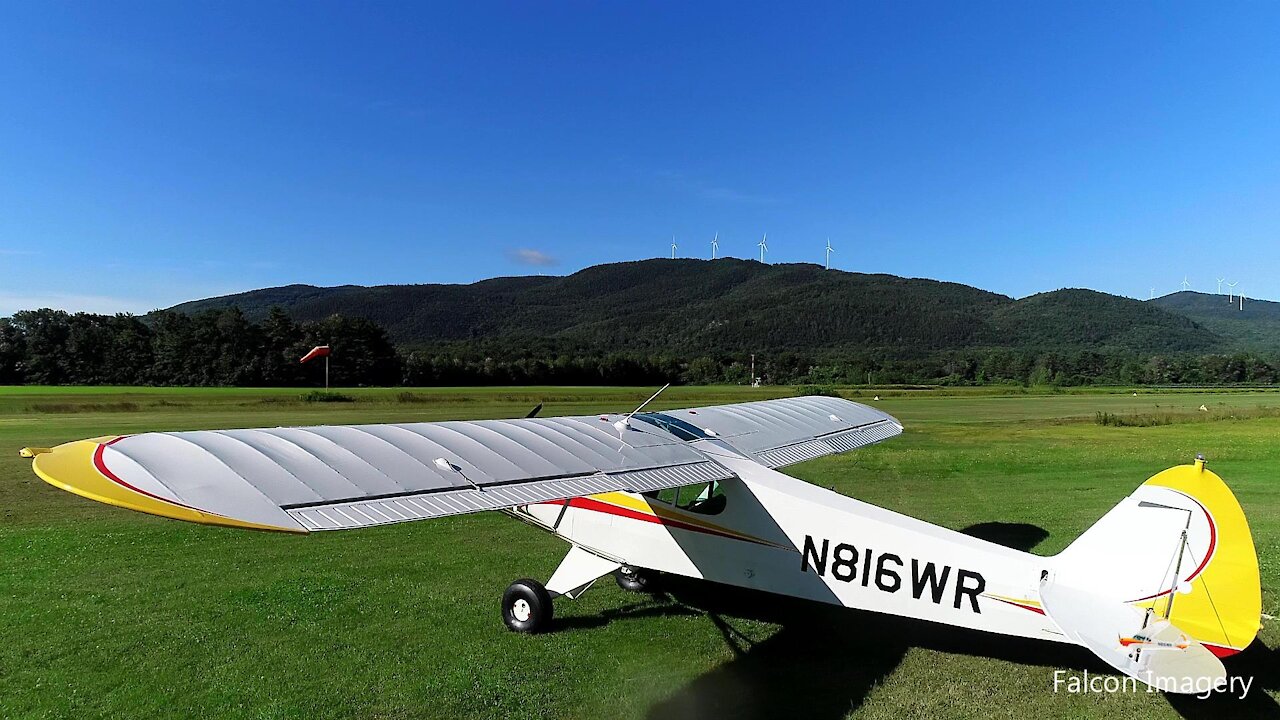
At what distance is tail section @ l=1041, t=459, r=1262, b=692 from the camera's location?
11.9 ft

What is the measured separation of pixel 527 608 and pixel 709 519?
5.84ft

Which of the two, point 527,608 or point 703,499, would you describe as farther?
point 527,608

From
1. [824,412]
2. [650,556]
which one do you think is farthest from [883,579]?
[824,412]

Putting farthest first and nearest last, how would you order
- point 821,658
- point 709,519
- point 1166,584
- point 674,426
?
1. point 674,426
2. point 709,519
3. point 821,658
4. point 1166,584

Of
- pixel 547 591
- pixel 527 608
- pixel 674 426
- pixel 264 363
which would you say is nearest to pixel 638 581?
pixel 547 591

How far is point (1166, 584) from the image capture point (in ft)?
13.0

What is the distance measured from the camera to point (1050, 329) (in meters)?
143

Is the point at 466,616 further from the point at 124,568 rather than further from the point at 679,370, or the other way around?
the point at 679,370

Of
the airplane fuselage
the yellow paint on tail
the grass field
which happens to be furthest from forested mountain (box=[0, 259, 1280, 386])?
the yellow paint on tail

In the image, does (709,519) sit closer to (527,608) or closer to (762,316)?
(527,608)

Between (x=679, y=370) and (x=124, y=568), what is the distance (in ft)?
251

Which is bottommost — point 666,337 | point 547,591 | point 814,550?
point 547,591

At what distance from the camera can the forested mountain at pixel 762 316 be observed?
138 metres

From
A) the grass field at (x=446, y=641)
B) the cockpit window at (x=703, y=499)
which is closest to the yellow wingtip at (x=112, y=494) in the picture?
the grass field at (x=446, y=641)
